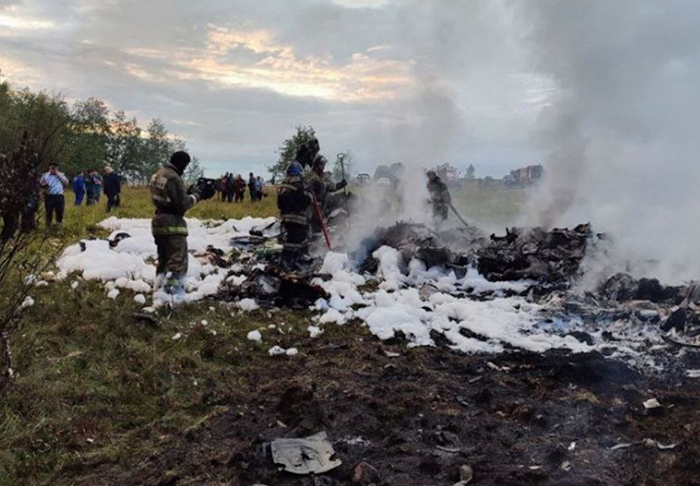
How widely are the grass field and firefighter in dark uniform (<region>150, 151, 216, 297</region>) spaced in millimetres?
535

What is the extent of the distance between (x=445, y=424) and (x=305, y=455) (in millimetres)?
1253

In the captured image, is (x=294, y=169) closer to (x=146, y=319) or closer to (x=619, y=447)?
(x=146, y=319)

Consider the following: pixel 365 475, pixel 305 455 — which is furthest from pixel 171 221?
pixel 365 475

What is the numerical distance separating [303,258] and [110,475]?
6.83 metres

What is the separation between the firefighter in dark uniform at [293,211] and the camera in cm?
993

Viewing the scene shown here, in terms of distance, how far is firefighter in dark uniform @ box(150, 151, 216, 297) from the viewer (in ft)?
25.6

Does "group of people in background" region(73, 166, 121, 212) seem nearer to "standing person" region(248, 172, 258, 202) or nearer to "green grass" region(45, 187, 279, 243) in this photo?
"green grass" region(45, 187, 279, 243)

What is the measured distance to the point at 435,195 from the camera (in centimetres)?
1571

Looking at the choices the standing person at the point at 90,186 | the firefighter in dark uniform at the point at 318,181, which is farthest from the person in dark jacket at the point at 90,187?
the firefighter in dark uniform at the point at 318,181

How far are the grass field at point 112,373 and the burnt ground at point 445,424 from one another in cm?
17

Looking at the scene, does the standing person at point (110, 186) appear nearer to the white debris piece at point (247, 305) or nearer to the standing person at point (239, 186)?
the standing person at point (239, 186)

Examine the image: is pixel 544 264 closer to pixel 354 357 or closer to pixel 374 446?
pixel 354 357

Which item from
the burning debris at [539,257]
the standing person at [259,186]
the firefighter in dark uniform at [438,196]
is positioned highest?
the standing person at [259,186]

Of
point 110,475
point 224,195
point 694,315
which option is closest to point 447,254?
point 694,315
